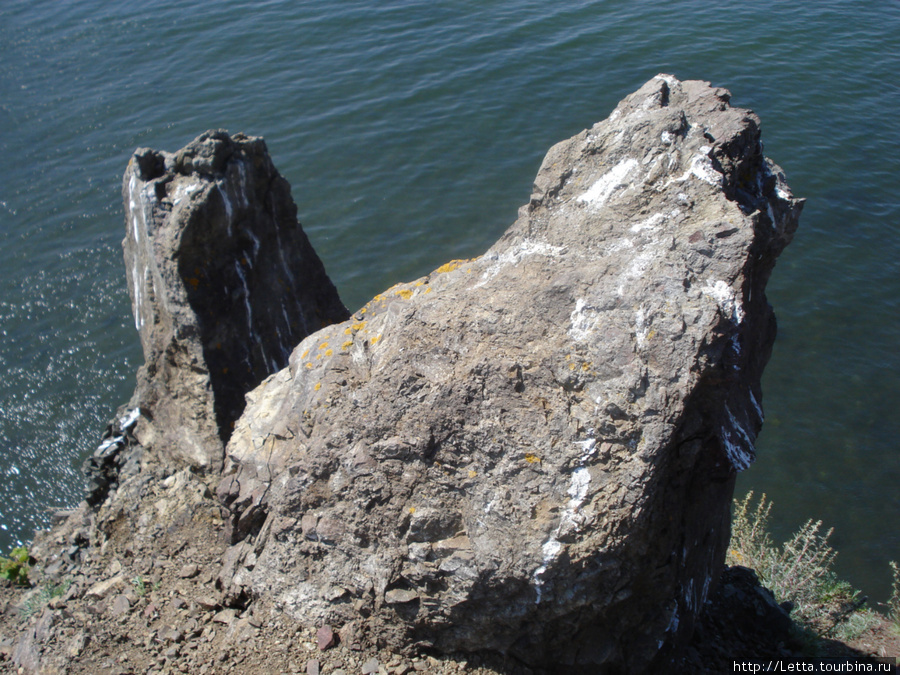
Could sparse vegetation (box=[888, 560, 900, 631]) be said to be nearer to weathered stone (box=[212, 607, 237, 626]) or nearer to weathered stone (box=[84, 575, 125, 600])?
weathered stone (box=[212, 607, 237, 626])

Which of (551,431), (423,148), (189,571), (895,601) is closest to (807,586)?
(895,601)

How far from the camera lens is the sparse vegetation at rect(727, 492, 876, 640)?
7.24 meters

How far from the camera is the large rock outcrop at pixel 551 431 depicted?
401 cm

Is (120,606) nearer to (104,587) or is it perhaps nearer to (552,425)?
(104,587)

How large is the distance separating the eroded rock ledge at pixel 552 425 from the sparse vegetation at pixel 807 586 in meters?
2.39

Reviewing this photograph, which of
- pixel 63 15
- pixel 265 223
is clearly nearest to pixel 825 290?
pixel 265 223

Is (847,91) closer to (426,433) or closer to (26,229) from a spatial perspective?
(426,433)

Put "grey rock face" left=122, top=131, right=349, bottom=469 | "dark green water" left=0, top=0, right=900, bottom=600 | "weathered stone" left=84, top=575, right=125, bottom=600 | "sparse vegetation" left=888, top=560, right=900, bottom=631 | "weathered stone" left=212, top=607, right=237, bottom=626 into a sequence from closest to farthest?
"weathered stone" left=212, top=607, right=237, bottom=626, "weathered stone" left=84, top=575, right=125, bottom=600, "grey rock face" left=122, top=131, right=349, bottom=469, "sparse vegetation" left=888, top=560, right=900, bottom=631, "dark green water" left=0, top=0, right=900, bottom=600

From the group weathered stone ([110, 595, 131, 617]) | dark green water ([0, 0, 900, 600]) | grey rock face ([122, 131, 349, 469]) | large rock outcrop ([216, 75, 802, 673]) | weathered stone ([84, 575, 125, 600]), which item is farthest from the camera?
dark green water ([0, 0, 900, 600])

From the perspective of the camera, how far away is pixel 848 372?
11.8m

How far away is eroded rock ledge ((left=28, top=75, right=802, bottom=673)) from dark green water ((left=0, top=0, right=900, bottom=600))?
6.72m

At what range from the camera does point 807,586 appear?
25.0ft

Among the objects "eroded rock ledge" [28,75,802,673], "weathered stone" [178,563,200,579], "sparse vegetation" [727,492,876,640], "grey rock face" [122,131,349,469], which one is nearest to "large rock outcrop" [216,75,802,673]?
"eroded rock ledge" [28,75,802,673]

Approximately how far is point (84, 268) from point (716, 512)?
13434 millimetres
